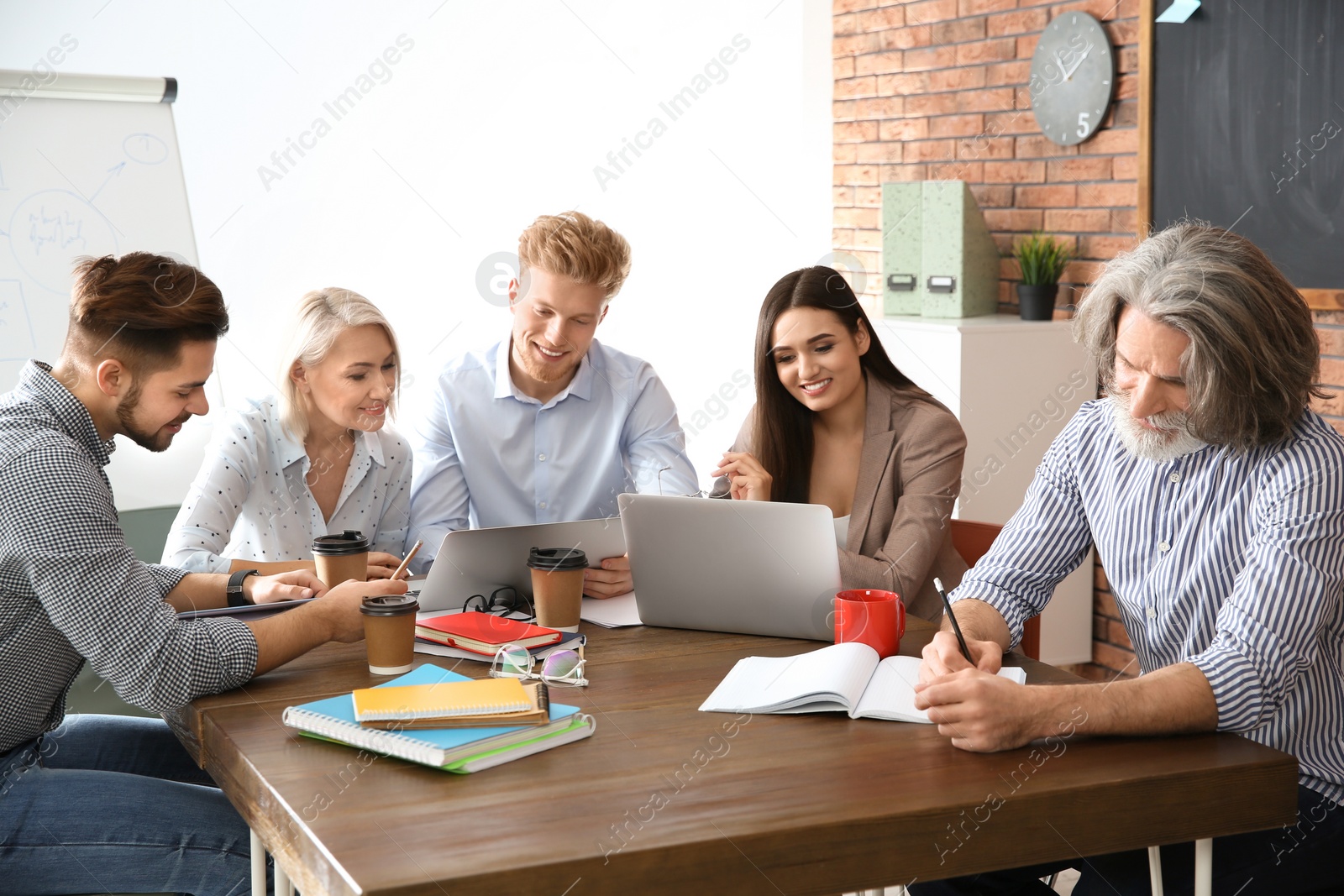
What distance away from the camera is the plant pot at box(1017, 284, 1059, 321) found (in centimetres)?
386

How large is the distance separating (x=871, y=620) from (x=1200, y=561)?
17.8 inches

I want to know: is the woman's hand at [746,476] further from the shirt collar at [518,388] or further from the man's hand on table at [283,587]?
the man's hand on table at [283,587]

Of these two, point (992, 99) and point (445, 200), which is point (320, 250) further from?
point (992, 99)

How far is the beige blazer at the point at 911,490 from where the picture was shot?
7.33ft

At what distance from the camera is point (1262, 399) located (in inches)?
61.8

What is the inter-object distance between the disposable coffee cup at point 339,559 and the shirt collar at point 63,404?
A: 0.37m

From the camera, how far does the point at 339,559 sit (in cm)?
193

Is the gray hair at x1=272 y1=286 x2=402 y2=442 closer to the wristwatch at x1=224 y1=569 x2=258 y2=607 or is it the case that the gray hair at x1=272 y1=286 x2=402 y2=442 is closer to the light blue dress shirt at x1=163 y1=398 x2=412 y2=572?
the light blue dress shirt at x1=163 y1=398 x2=412 y2=572

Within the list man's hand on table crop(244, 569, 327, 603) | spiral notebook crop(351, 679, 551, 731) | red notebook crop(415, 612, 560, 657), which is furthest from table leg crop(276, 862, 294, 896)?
man's hand on table crop(244, 569, 327, 603)

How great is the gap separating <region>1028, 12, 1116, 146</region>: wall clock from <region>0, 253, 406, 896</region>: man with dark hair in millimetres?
2879

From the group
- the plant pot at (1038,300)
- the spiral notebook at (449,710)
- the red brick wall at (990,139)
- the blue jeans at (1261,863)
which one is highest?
the red brick wall at (990,139)

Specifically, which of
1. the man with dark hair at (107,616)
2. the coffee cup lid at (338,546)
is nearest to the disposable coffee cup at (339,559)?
the coffee cup lid at (338,546)

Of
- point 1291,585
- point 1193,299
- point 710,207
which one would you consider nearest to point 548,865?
point 1291,585

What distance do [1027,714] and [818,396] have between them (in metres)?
1.20
